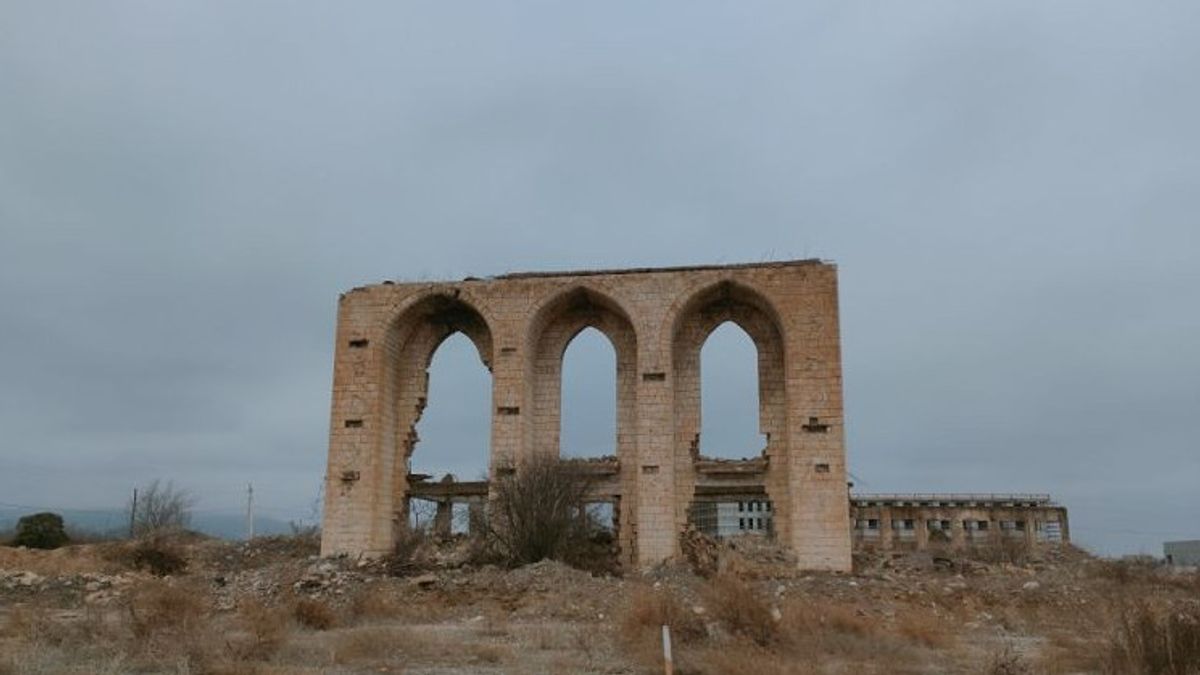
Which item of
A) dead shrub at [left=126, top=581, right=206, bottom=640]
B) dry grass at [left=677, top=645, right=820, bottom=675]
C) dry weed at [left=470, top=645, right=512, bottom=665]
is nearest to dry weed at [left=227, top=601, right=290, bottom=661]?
dead shrub at [left=126, top=581, right=206, bottom=640]

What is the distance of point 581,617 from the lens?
14406 millimetres

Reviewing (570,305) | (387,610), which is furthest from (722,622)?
(570,305)

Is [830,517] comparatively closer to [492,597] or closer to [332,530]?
[492,597]

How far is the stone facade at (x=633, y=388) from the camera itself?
69.1 ft

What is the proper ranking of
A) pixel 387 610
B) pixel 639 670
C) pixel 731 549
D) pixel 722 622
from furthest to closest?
pixel 731 549, pixel 387 610, pixel 722 622, pixel 639 670

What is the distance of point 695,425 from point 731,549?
10.4 ft

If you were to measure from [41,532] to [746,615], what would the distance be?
103 ft

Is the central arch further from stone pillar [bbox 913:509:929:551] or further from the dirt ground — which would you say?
stone pillar [bbox 913:509:929:551]

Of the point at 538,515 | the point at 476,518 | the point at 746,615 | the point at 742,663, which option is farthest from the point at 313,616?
the point at 476,518

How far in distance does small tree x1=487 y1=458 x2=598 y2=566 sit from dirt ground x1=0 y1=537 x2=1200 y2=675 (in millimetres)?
975

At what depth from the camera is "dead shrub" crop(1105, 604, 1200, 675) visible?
7.61m

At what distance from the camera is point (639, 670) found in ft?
30.0

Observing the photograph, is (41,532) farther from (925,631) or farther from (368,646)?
(925,631)

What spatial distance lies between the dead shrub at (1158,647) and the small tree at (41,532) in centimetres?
3386
